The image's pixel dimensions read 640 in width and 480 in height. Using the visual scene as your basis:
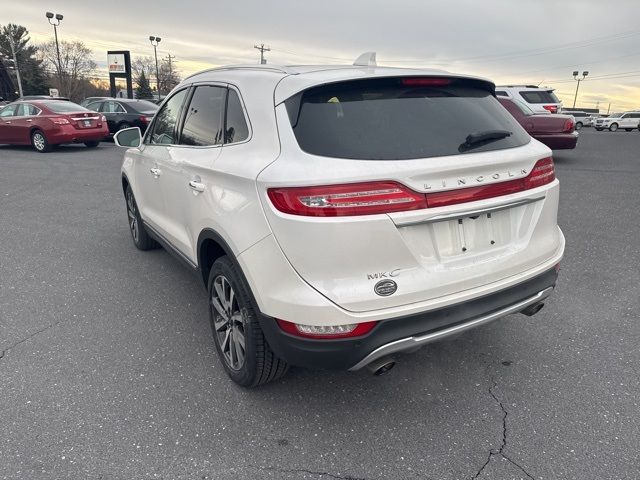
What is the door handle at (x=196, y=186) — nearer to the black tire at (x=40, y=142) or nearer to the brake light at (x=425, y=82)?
the brake light at (x=425, y=82)

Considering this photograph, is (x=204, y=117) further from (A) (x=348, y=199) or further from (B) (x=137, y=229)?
(B) (x=137, y=229)

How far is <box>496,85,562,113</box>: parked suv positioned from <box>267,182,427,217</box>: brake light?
1284 centimetres

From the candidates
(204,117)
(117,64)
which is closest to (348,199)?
(204,117)

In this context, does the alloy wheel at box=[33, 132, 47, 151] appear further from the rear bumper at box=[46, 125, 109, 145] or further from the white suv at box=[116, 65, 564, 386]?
the white suv at box=[116, 65, 564, 386]

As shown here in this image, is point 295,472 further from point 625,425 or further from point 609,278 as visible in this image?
point 609,278

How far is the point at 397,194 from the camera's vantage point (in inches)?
82.1

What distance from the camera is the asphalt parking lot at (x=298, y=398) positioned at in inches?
89.2

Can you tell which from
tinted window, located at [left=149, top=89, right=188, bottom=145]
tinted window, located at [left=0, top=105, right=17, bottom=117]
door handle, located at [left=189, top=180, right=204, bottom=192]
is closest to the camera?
door handle, located at [left=189, top=180, right=204, bottom=192]

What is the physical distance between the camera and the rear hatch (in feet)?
6.75

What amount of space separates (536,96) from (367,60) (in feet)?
43.2

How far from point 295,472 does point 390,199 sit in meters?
1.34

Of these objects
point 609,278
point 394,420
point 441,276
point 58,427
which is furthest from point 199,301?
point 609,278

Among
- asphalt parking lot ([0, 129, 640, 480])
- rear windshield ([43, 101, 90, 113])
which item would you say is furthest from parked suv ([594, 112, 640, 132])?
asphalt parking lot ([0, 129, 640, 480])

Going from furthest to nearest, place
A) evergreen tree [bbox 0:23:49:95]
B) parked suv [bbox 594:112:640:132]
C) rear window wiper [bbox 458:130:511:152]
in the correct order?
evergreen tree [bbox 0:23:49:95], parked suv [bbox 594:112:640:132], rear window wiper [bbox 458:130:511:152]
